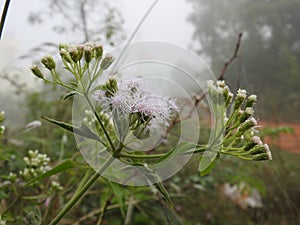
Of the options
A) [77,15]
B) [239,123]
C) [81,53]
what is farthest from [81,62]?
[77,15]

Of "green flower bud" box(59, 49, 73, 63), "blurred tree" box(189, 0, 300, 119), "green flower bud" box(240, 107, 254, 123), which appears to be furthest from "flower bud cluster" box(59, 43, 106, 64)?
"blurred tree" box(189, 0, 300, 119)

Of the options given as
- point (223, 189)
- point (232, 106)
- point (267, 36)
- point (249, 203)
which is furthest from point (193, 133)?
point (267, 36)

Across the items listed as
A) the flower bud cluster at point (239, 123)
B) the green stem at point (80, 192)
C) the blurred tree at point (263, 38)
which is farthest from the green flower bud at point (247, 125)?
the blurred tree at point (263, 38)

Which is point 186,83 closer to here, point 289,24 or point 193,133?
point 193,133

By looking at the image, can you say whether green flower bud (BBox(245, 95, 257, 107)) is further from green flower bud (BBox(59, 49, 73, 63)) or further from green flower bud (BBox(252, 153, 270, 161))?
green flower bud (BBox(59, 49, 73, 63))

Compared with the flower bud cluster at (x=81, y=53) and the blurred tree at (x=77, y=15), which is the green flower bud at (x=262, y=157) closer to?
the flower bud cluster at (x=81, y=53)

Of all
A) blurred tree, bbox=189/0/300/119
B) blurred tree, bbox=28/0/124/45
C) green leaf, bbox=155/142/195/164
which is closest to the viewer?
green leaf, bbox=155/142/195/164

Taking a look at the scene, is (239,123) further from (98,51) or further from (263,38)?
(263,38)
